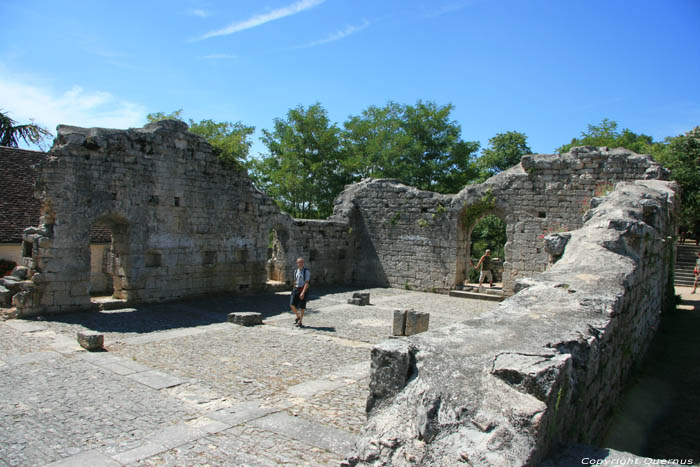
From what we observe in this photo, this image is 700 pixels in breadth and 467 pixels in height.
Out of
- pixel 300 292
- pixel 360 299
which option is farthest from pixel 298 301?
A: pixel 360 299

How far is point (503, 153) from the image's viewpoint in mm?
28641

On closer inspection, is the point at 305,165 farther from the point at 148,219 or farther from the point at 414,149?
the point at 148,219

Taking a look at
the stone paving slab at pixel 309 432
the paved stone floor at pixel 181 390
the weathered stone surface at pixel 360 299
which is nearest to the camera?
the paved stone floor at pixel 181 390

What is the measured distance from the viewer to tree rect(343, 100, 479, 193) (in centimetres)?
2903

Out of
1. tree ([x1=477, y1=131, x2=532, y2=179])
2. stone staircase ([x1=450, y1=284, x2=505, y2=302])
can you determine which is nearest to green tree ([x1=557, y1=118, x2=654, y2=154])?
tree ([x1=477, y1=131, x2=532, y2=179])

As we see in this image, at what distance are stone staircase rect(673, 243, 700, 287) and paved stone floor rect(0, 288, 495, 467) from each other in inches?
646

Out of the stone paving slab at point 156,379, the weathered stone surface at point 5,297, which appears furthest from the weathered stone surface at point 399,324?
the weathered stone surface at point 5,297

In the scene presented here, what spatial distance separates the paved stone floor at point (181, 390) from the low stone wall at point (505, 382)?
1.83 meters

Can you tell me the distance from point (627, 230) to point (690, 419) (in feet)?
8.46

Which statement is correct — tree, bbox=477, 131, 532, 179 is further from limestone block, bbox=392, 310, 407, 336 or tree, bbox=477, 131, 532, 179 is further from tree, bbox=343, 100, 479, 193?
limestone block, bbox=392, 310, 407, 336

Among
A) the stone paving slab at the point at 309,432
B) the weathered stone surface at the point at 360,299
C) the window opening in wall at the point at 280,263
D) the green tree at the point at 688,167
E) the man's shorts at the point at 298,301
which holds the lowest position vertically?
the stone paving slab at the point at 309,432

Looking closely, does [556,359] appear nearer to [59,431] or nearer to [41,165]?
[59,431]

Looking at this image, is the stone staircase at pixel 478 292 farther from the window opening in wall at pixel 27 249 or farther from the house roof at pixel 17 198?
the house roof at pixel 17 198

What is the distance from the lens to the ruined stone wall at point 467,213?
14570 millimetres
